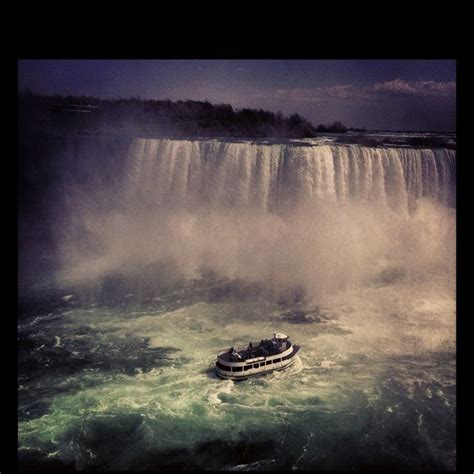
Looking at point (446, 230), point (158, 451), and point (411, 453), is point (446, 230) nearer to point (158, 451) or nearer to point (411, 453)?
point (411, 453)

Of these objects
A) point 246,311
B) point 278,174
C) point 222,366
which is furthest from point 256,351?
point 278,174

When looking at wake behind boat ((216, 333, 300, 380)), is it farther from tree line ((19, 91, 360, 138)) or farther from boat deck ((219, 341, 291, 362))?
tree line ((19, 91, 360, 138))

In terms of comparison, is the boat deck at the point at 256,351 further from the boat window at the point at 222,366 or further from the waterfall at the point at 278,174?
the waterfall at the point at 278,174

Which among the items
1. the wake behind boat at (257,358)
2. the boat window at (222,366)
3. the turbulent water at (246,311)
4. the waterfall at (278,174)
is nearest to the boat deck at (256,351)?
the wake behind boat at (257,358)

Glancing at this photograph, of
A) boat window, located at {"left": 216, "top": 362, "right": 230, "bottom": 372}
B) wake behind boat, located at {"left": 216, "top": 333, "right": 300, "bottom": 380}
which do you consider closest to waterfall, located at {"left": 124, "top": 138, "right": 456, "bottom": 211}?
wake behind boat, located at {"left": 216, "top": 333, "right": 300, "bottom": 380}

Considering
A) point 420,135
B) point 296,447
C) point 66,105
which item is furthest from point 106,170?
point 296,447

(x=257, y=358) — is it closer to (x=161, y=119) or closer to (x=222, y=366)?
(x=222, y=366)
